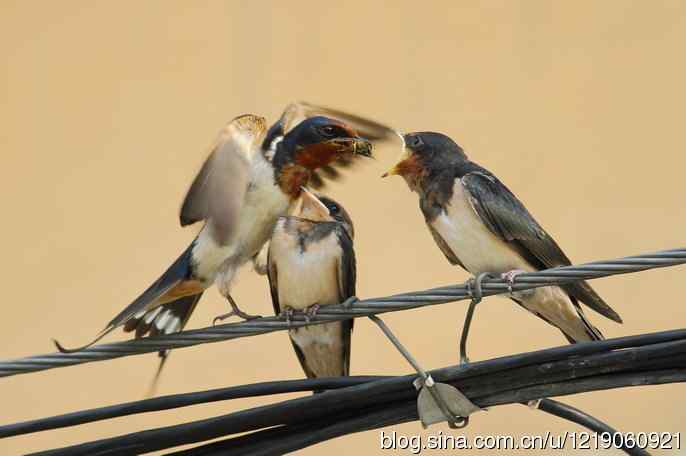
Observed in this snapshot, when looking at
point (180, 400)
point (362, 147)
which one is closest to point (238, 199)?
point (362, 147)

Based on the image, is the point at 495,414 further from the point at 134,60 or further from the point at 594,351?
the point at 594,351

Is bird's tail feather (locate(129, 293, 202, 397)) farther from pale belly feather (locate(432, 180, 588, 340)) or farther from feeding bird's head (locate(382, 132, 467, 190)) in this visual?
pale belly feather (locate(432, 180, 588, 340))

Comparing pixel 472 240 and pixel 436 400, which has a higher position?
pixel 472 240

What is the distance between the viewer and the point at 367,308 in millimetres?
3938

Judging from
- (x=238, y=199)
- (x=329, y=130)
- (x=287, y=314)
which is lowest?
(x=287, y=314)

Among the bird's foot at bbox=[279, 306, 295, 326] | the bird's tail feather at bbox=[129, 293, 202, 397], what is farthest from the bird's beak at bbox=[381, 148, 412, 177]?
the bird's tail feather at bbox=[129, 293, 202, 397]

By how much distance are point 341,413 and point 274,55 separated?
4.39 m

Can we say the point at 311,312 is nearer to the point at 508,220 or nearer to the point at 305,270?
→ the point at 305,270

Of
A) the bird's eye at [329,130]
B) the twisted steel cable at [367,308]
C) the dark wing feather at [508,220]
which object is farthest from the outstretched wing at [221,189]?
the twisted steel cable at [367,308]

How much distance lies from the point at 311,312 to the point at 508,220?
76 centimetres

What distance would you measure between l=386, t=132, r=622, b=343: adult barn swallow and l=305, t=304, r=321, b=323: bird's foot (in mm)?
485

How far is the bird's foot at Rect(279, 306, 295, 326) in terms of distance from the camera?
14.5 feet

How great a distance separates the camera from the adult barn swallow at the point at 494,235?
16.2 ft

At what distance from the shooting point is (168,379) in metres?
7.55
